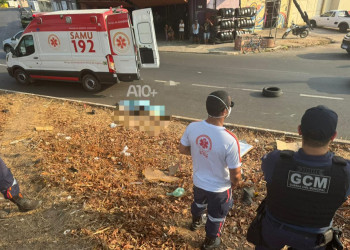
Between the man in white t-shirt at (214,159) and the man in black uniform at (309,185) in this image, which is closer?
the man in black uniform at (309,185)

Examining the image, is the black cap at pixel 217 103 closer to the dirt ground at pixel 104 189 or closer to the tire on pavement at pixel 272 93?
the dirt ground at pixel 104 189

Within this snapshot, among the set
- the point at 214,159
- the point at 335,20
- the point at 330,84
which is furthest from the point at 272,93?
the point at 335,20

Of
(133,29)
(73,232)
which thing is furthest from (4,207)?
(133,29)

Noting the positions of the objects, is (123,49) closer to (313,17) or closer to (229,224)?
(229,224)

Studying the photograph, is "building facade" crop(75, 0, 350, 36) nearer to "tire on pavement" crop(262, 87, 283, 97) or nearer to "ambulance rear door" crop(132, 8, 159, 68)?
"ambulance rear door" crop(132, 8, 159, 68)

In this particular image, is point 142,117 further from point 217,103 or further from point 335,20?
point 335,20

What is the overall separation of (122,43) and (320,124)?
298 inches

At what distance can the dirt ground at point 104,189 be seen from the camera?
3.36 m

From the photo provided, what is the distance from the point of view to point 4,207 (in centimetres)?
403

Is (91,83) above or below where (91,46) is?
below

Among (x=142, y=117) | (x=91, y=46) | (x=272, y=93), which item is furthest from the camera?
(x=91, y=46)

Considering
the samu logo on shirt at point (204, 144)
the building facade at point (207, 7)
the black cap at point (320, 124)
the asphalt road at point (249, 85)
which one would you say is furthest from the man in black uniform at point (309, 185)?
the building facade at point (207, 7)

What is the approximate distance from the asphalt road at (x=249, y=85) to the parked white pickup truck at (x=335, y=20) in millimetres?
8259

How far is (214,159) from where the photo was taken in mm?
2648
